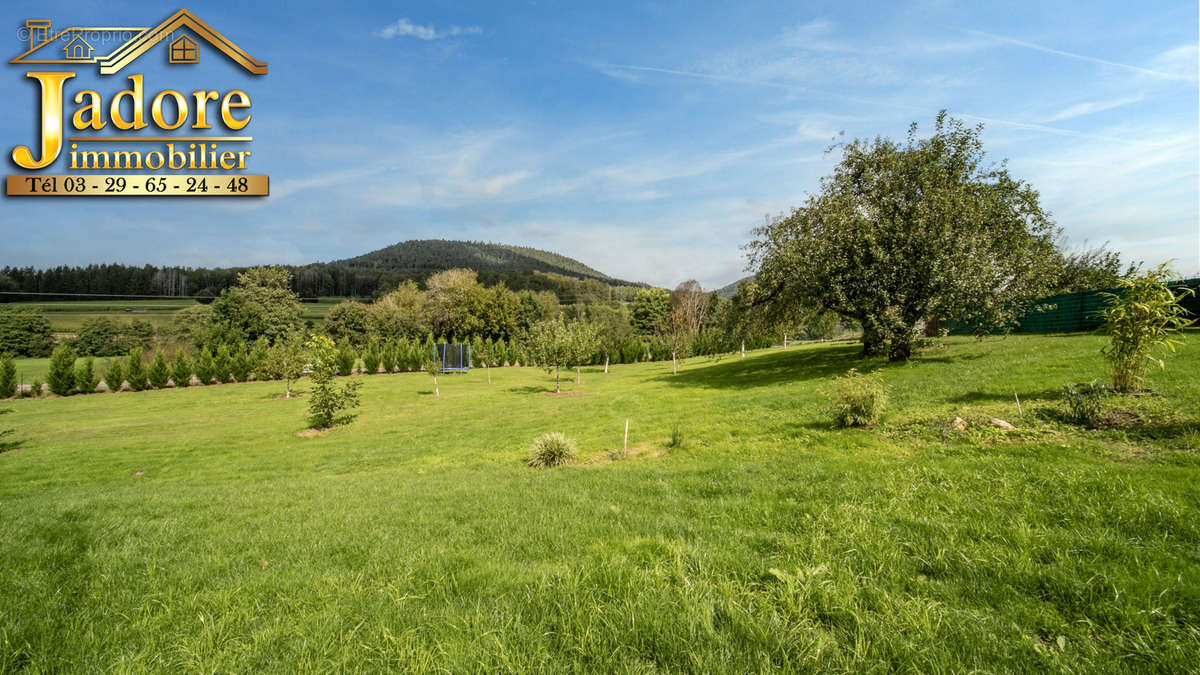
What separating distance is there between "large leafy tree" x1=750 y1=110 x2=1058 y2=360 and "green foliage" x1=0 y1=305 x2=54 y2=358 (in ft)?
223

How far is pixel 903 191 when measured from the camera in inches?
715

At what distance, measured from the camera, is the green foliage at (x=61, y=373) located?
26.6 meters

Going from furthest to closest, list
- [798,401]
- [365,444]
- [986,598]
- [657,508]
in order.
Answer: [365,444]
[798,401]
[657,508]
[986,598]

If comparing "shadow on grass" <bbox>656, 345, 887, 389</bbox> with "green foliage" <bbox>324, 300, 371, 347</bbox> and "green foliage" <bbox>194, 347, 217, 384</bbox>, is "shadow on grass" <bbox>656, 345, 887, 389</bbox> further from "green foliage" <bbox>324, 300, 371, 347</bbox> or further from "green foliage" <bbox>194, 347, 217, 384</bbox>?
"green foliage" <bbox>324, 300, 371, 347</bbox>

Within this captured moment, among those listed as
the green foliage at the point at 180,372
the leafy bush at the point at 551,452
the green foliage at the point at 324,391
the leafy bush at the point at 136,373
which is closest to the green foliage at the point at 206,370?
the green foliage at the point at 180,372

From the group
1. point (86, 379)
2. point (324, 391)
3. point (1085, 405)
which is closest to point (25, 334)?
point (86, 379)

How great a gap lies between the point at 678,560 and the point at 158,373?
40.7 meters

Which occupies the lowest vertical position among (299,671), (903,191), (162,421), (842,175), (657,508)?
(162,421)

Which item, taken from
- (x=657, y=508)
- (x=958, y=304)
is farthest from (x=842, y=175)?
(x=657, y=508)

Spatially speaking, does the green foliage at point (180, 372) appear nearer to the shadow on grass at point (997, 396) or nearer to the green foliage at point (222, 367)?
the green foliage at point (222, 367)

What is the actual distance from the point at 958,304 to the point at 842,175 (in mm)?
7790

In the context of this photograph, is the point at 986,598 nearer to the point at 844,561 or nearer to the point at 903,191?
the point at 844,561

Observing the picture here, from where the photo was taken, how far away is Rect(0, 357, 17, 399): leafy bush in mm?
25406

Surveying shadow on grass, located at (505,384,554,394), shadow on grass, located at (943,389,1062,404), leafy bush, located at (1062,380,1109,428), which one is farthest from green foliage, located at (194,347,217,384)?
leafy bush, located at (1062,380,1109,428)
